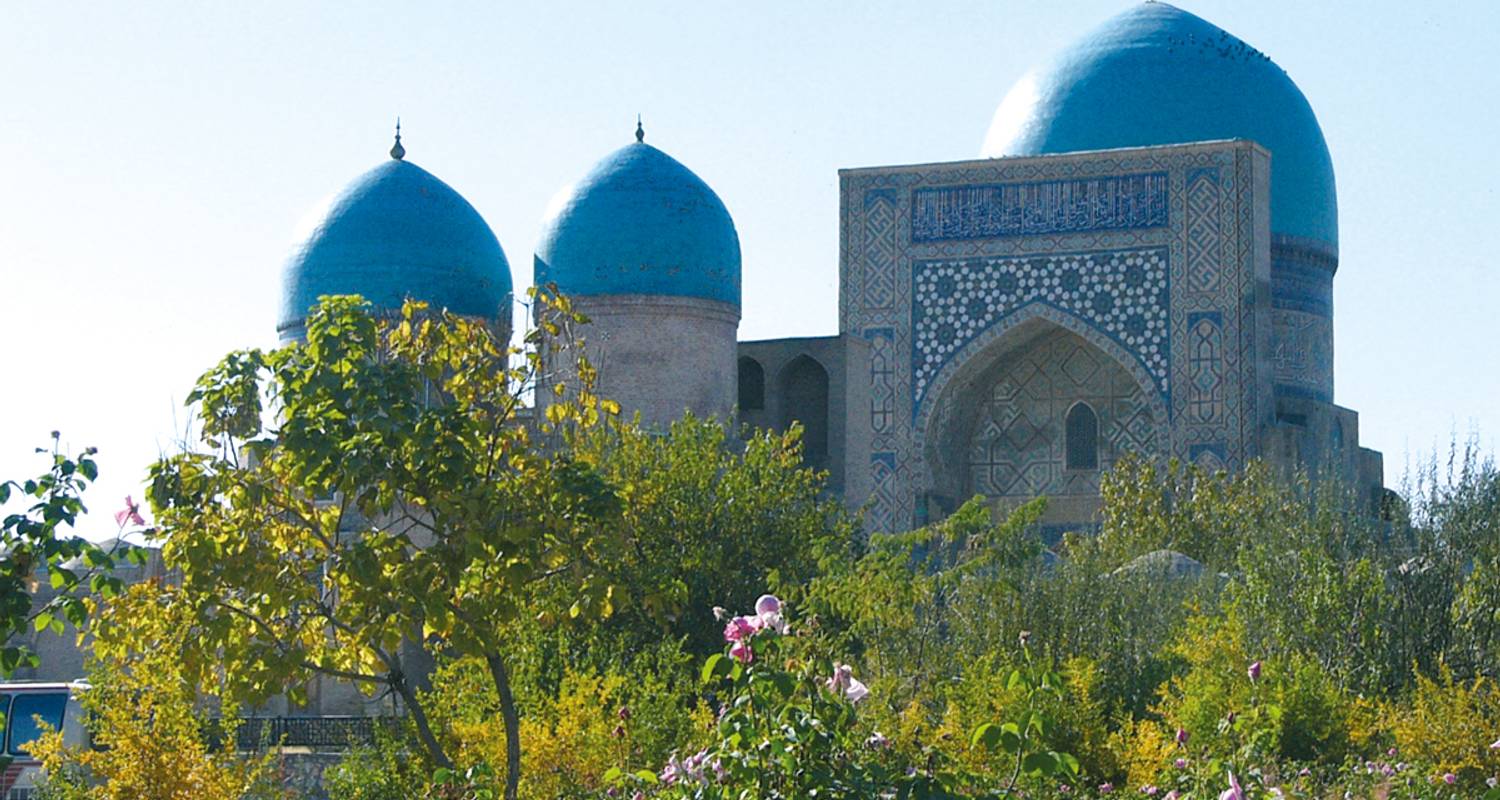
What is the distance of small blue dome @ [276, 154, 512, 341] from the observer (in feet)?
72.0

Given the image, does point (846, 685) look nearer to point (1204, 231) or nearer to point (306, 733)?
point (306, 733)

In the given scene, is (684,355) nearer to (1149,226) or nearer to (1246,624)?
(1149,226)

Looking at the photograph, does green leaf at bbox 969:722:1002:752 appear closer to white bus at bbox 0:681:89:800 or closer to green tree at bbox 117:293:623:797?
green tree at bbox 117:293:623:797

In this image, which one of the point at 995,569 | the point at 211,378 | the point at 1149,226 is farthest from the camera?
the point at 1149,226

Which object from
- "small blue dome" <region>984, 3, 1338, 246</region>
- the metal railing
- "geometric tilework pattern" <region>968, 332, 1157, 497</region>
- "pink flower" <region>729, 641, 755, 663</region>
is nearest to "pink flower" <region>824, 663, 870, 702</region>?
"pink flower" <region>729, 641, 755, 663</region>

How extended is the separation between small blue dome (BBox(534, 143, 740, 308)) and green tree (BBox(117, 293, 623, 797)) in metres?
12.9

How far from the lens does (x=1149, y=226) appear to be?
67.3ft

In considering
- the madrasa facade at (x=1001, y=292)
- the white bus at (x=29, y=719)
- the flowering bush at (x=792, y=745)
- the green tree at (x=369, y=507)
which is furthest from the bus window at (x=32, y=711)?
the flowering bush at (x=792, y=745)

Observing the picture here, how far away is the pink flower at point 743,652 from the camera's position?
220 inches

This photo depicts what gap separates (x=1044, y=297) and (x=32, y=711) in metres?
10.1

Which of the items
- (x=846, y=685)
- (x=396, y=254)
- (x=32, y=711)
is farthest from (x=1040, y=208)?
(x=846, y=685)

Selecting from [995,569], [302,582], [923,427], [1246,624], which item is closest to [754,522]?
[995,569]

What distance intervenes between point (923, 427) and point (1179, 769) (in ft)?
45.1

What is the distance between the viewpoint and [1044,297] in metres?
20.6
